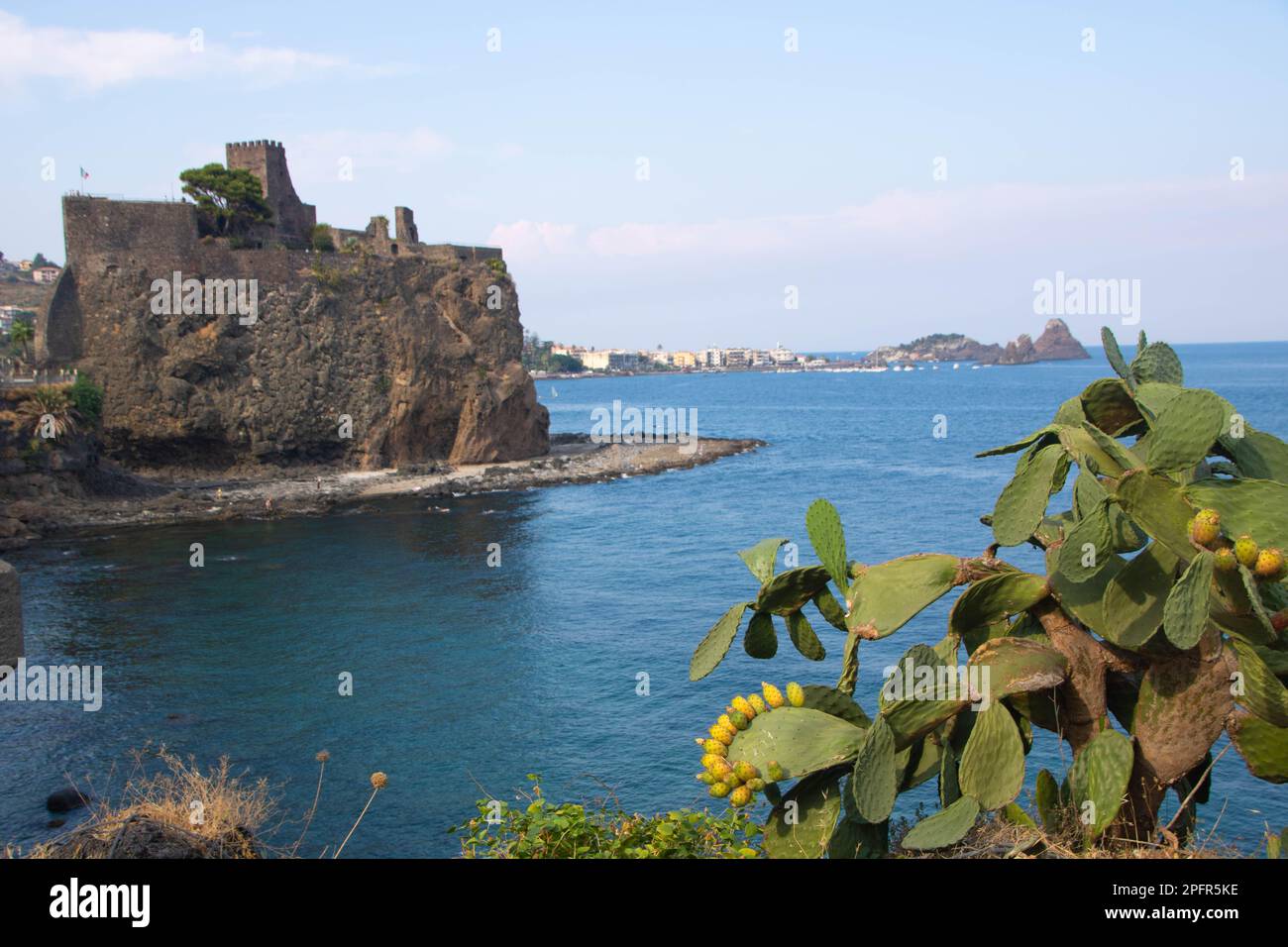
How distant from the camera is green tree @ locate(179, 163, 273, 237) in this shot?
53906 millimetres

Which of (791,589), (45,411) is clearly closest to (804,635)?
(791,589)

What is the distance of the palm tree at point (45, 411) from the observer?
42.9 m

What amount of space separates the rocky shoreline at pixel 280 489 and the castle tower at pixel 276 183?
15.1 meters

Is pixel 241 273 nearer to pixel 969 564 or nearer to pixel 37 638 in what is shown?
pixel 37 638

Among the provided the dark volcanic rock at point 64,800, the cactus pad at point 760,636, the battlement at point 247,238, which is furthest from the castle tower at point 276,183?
the cactus pad at point 760,636

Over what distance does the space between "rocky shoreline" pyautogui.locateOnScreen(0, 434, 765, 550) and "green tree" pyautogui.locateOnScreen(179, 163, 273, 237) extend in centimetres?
1411

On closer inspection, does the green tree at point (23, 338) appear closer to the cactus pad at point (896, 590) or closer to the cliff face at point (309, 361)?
the cliff face at point (309, 361)

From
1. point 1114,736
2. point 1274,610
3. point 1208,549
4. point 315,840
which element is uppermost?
point 1208,549

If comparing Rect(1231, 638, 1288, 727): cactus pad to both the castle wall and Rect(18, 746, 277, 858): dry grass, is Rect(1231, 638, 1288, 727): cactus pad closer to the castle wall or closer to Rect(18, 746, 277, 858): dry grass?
Rect(18, 746, 277, 858): dry grass

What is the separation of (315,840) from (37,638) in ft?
51.7

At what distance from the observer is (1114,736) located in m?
4.76

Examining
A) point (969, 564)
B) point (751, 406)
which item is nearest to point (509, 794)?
point (969, 564)

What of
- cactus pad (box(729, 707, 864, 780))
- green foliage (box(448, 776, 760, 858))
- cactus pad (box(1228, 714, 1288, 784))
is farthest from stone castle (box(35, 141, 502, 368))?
cactus pad (box(1228, 714, 1288, 784))

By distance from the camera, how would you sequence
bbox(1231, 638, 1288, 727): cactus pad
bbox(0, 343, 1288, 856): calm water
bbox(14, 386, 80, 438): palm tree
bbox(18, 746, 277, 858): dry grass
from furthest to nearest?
bbox(14, 386, 80, 438): palm tree, bbox(0, 343, 1288, 856): calm water, bbox(18, 746, 277, 858): dry grass, bbox(1231, 638, 1288, 727): cactus pad
